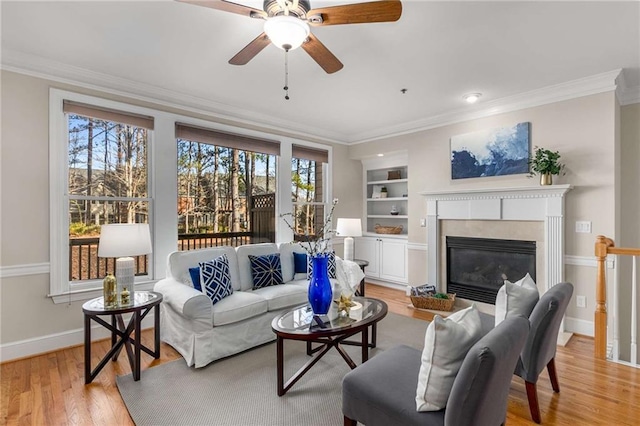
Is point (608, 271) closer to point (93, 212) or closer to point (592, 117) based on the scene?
point (592, 117)

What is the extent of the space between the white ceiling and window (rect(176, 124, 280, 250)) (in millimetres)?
543

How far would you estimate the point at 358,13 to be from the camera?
179 centimetres

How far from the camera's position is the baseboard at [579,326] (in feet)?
11.3

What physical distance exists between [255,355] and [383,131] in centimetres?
404

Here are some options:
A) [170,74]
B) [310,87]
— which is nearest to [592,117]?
[310,87]

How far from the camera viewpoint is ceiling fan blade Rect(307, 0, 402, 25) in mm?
1704

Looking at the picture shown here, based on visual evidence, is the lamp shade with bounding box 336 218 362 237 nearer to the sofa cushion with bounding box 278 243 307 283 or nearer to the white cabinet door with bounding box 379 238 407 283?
the sofa cushion with bounding box 278 243 307 283

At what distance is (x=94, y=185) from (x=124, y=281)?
55.2 inches

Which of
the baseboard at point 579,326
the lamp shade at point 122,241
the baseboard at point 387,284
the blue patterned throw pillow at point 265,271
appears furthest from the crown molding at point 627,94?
the lamp shade at point 122,241

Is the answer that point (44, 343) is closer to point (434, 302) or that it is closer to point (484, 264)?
point (434, 302)

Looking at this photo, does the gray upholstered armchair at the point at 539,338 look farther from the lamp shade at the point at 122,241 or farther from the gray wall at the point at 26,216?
the gray wall at the point at 26,216

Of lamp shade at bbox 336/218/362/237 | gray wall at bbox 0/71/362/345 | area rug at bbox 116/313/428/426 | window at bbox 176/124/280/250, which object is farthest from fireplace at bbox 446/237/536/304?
gray wall at bbox 0/71/362/345

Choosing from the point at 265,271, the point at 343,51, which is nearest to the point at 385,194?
the point at 265,271

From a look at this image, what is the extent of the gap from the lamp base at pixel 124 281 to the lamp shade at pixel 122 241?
0.41 feet
